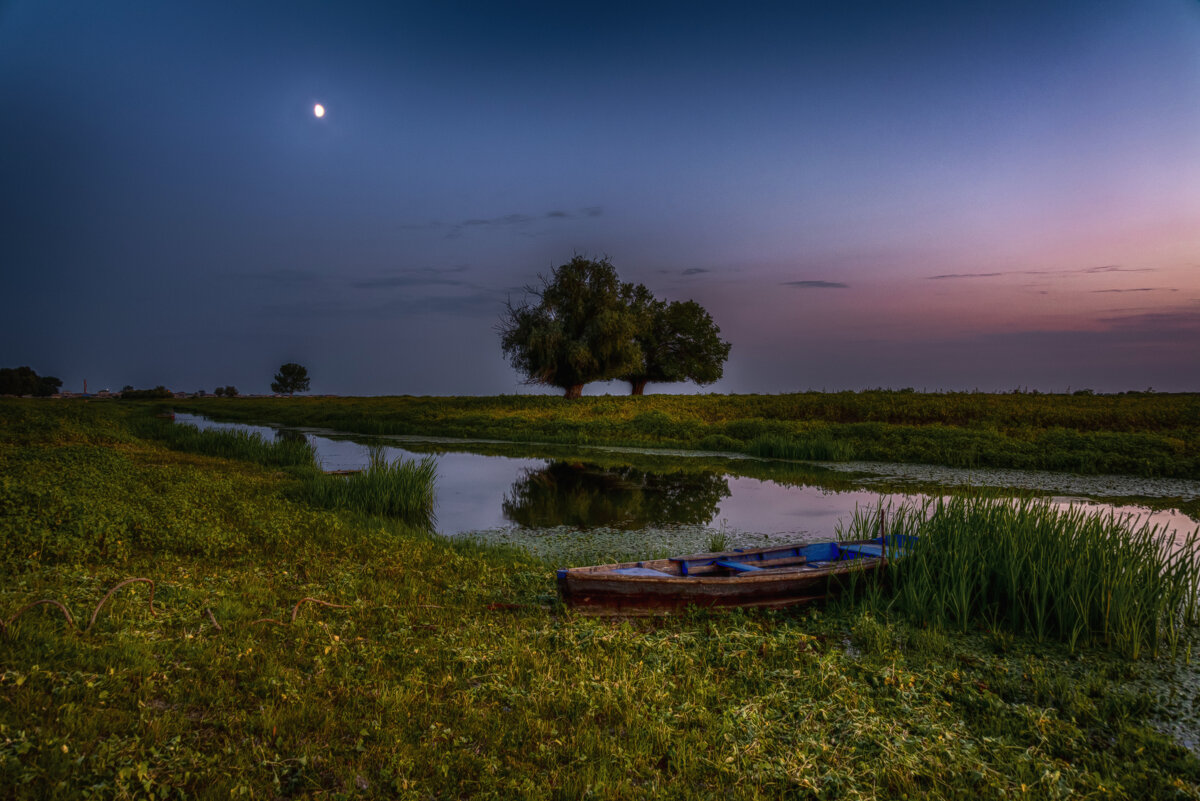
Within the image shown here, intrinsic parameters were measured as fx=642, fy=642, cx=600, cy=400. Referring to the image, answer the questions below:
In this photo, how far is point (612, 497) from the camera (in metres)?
17.6

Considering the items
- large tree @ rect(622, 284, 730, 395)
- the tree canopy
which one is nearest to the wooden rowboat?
the tree canopy

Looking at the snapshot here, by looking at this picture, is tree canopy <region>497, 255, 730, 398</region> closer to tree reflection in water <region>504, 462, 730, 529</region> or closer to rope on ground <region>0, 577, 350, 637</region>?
tree reflection in water <region>504, 462, 730, 529</region>

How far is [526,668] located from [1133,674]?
6.12m

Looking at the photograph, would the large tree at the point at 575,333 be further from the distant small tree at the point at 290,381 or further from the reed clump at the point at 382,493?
the distant small tree at the point at 290,381

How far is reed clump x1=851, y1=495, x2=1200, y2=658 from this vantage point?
7.20 m

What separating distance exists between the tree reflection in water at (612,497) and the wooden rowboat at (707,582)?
16.1 ft

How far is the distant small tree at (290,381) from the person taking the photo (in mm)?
113812

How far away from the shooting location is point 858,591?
8.75 metres

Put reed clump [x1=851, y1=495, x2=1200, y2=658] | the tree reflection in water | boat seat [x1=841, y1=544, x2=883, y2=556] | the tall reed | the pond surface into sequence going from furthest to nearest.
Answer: the tall reed
the tree reflection in water
the pond surface
boat seat [x1=841, y1=544, x2=883, y2=556]
reed clump [x1=851, y1=495, x2=1200, y2=658]

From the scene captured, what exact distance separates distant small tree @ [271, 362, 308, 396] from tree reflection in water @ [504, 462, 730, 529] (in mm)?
104522

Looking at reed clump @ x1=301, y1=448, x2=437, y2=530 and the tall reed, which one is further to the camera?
the tall reed

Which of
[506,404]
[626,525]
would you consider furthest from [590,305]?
[626,525]

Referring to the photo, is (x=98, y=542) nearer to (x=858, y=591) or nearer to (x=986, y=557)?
(x=858, y=591)

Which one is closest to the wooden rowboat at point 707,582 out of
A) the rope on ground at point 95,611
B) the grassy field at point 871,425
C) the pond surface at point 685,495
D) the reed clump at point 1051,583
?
the reed clump at point 1051,583
